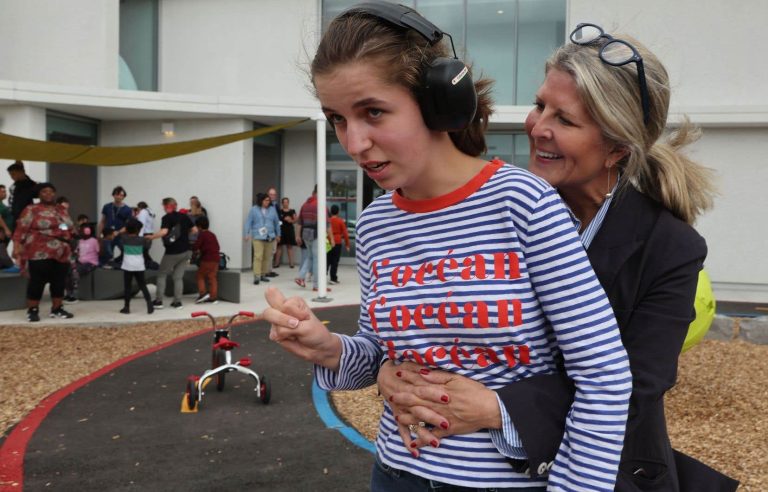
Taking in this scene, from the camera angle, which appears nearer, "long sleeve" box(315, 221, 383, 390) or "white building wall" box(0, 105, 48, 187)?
"long sleeve" box(315, 221, 383, 390)

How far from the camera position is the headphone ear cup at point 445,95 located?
147 cm

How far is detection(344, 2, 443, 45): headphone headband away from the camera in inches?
58.8

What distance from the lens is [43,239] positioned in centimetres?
998

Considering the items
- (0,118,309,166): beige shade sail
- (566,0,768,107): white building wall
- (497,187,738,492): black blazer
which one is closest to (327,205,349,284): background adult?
(0,118,309,166): beige shade sail

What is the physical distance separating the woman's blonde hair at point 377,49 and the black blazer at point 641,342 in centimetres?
57

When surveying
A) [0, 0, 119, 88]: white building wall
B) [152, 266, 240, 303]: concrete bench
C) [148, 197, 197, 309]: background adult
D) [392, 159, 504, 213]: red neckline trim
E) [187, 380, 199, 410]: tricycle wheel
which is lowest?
[187, 380, 199, 410]: tricycle wheel

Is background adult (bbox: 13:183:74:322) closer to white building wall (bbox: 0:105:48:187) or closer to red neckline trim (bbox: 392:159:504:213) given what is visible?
white building wall (bbox: 0:105:48:187)

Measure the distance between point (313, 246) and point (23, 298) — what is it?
549cm

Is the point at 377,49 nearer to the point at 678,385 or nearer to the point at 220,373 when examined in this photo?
the point at 220,373

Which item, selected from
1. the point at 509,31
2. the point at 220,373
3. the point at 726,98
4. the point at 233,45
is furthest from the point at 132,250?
the point at 726,98

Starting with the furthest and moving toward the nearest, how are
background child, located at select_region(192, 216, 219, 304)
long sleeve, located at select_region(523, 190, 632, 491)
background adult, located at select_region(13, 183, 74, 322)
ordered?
background child, located at select_region(192, 216, 219, 304), background adult, located at select_region(13, 183, 74, 322), long sleeve, located at select_region(523, 190, 632, 491)

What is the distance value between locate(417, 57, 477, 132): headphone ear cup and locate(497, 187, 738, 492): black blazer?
0.43m

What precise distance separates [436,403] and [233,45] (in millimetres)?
18431

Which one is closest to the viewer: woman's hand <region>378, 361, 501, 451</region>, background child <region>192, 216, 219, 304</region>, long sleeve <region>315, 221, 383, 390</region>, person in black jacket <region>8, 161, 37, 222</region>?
woman's hand <region>378, 361, 501, 451</region>
